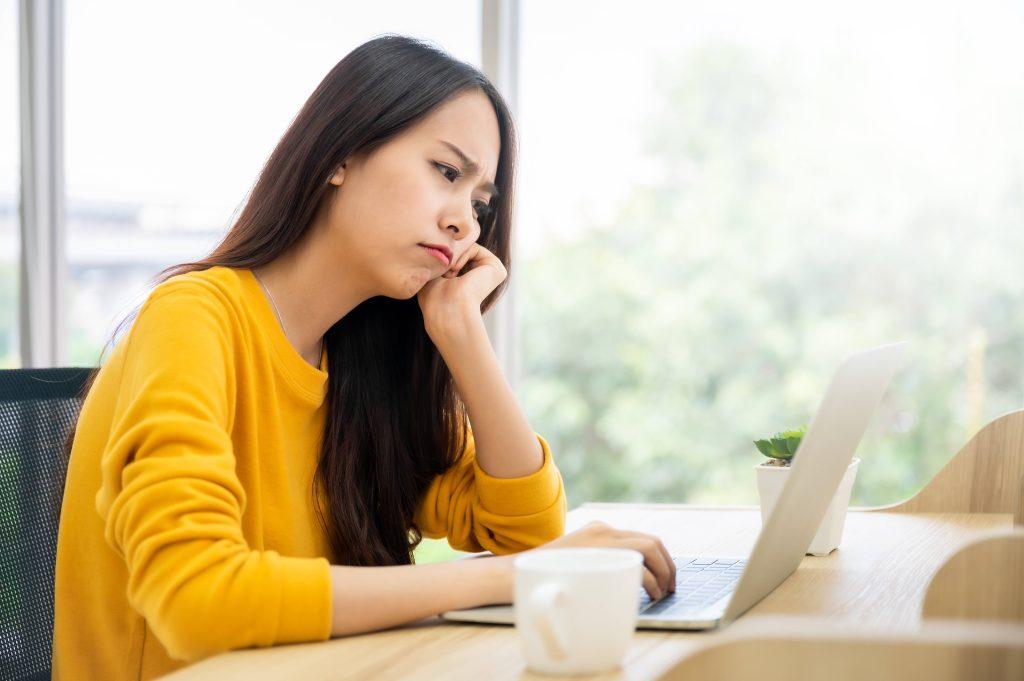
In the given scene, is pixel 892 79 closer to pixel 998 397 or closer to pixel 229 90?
pixel 998 397

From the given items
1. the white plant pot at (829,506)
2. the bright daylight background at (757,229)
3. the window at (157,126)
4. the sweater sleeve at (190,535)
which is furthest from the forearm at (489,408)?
the bright daylight background at (757,229)

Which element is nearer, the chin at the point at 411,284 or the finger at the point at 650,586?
the finger at the point at 650,586

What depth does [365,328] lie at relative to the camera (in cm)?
129

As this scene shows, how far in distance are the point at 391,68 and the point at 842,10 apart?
3025mm

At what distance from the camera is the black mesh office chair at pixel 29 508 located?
1.04 m

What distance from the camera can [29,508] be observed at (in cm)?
107

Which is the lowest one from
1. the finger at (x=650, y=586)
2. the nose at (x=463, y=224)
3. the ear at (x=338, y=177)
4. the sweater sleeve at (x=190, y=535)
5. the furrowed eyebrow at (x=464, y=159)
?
the finger at (x=650, y=586)

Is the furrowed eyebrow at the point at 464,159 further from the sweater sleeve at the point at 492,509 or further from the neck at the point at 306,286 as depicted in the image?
the sweater sleeve at the point at 492,509

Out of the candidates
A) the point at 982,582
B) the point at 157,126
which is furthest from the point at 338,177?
the point at 157,126

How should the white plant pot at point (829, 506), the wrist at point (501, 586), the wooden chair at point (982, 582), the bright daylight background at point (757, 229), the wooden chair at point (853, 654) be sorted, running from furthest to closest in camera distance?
the bright daylight background at point (757, 229), the white plant pot at point (829, 506), the wrist at point (501, 586), the wooden chair at point (982, 582), the wooden chair at point (853, 654)

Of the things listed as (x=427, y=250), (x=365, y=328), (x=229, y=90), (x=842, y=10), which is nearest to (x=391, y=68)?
(x=427, y=250)

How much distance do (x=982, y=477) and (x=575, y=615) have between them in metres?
0.91

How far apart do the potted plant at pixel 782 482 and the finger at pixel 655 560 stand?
0.22 meters

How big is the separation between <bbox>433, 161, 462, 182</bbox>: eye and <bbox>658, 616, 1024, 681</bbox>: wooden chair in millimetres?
816
